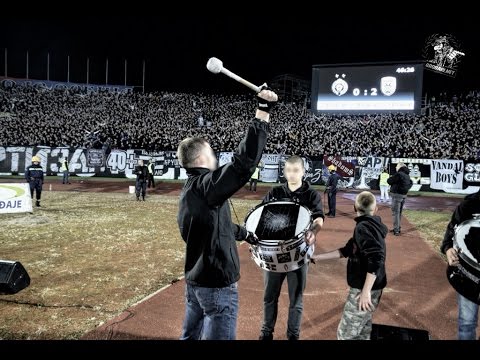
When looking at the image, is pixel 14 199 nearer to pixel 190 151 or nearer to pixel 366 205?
pixel 190 151

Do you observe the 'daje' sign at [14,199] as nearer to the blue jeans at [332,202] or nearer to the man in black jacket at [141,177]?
the man in black jacket at [141,177]

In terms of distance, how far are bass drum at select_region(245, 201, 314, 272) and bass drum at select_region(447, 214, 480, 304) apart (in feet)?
4.47

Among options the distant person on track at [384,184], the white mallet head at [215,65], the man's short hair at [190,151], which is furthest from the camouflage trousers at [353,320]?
the distant person on track at [384,184]

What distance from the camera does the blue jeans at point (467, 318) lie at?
11.9ft

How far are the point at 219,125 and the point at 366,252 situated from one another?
34536mm

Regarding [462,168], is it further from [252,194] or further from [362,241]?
[362,241]

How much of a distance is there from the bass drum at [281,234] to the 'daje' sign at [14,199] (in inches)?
503

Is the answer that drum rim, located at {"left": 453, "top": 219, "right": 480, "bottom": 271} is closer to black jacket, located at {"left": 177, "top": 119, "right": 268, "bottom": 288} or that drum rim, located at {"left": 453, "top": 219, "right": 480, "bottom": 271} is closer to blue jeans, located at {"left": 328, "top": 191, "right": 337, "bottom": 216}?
black jacket, located at {"left": 177, "top": 119, "right": 268, "bottom": 288}

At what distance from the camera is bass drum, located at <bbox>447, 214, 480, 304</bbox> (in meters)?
3.18

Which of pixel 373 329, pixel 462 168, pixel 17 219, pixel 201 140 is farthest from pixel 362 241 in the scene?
pixel 462 168

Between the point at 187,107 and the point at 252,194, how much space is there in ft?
75.1

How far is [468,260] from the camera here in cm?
319

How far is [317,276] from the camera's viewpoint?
722 centimetres

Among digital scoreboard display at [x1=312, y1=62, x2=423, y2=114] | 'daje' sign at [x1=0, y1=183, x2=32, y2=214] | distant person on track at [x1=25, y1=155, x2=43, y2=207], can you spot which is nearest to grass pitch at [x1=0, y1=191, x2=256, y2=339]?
'daje' sign at [x1=0, y1=183, x2=32, y2=214]
